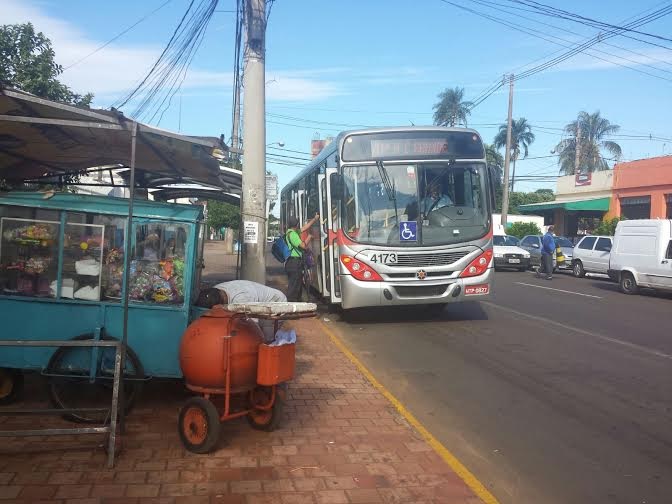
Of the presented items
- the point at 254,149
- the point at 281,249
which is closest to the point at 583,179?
the point at 281,249

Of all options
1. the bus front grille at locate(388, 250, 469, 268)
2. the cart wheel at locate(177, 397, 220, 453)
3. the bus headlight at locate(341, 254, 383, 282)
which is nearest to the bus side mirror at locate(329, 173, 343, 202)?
the bus headlight at locate(341, 254, 383, 282)

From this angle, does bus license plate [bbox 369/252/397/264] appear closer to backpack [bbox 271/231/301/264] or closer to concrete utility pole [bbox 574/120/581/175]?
backpack [bbox 271/231/301/264]

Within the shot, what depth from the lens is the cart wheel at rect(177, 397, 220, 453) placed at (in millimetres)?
4574

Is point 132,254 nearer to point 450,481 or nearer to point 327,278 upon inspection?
point 450,481

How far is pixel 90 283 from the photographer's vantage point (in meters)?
5.39

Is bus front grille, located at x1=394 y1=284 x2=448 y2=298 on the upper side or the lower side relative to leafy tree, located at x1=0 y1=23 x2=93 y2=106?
lower

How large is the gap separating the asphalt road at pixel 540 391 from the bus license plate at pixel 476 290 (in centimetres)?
61

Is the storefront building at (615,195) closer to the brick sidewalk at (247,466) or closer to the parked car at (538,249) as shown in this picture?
the parked car at (538,249)

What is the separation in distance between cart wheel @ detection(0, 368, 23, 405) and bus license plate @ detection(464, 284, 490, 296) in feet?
23.6

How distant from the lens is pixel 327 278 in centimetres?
1154

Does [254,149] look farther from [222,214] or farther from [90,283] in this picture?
[222,214]

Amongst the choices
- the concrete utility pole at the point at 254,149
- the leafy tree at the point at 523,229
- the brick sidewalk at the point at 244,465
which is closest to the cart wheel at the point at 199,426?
the brick sidewalk at the point at 244,465

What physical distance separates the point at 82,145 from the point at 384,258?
17.9 feet

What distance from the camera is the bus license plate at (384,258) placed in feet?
33.7
